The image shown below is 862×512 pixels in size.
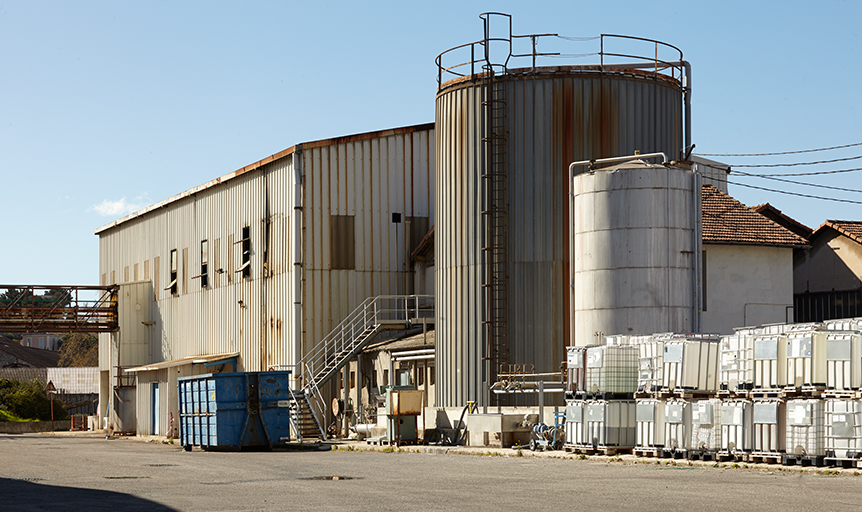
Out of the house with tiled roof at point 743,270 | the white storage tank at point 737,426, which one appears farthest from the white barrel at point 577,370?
the house with tiled roof at point 743,270

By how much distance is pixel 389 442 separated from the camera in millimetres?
28156

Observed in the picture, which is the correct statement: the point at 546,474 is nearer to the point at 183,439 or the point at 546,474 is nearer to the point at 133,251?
the point at 183,439

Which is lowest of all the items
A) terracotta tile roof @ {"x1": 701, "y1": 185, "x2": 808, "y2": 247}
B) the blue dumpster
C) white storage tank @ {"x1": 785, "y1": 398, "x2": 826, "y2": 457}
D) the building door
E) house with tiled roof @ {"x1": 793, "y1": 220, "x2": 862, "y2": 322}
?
the building door

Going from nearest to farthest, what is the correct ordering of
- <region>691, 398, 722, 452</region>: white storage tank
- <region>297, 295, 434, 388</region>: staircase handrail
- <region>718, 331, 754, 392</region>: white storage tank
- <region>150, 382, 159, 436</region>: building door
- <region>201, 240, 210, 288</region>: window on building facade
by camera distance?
<region>718, 331, 754, 392</region>: white storage tank, <region>691, 398, 722, 452</region>: white storage tank, <region>297, 295, 434, 388</region>: staircase handrail, <region>150, 382, 159, 436</region>: building door, <region>201, 240, 210, 288</region>: window on building facade

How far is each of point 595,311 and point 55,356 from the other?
9614 cm

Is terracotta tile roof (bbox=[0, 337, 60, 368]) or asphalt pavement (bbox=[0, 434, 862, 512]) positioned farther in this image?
terracotta tile roof (bbox=[0, 337, 60, 368])

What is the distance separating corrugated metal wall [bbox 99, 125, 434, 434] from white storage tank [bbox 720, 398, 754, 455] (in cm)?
1896

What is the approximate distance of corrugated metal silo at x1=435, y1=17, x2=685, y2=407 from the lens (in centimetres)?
2817

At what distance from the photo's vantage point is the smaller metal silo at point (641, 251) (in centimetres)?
2422

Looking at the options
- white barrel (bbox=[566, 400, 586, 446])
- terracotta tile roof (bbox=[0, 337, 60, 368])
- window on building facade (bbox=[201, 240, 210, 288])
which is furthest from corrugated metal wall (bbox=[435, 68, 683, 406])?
terracotta tile roof (bbox=[0, 337, 60, 368])

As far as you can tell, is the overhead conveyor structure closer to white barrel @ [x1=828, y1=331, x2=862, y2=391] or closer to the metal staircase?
the metal staircase

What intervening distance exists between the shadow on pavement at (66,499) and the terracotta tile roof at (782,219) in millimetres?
28508

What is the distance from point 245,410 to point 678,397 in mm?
11547

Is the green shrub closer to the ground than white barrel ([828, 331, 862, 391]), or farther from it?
closer to the ground
